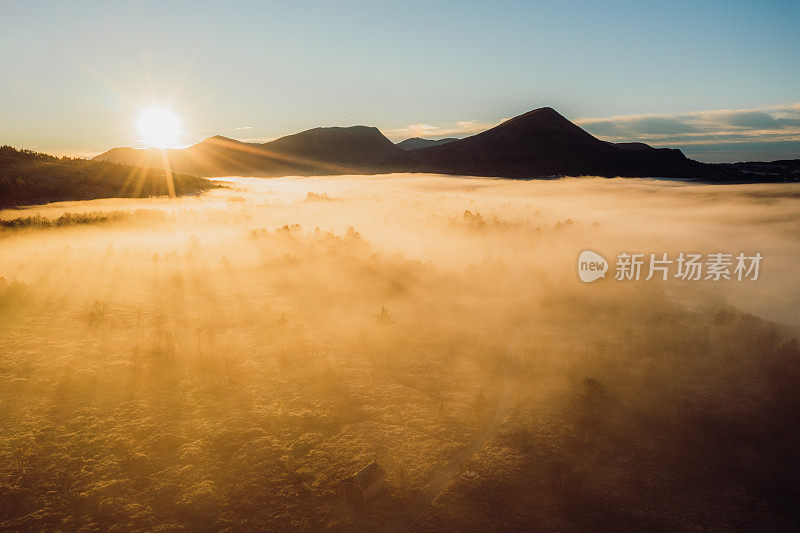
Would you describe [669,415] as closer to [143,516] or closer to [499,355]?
[499,355]

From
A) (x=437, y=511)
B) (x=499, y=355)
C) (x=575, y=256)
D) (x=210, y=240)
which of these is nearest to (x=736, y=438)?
(x=499, y=355)

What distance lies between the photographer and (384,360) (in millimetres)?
8562

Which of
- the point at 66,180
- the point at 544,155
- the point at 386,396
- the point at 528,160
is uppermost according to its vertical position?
the point at 544,155

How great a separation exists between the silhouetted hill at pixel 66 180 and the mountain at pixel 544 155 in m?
123

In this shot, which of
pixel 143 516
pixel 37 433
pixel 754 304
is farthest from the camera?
pixel 754 304

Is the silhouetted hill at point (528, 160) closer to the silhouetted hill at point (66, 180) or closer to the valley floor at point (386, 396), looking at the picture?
the silhouetted hill at point (66, 180)

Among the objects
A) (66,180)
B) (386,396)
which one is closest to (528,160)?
(66,180)

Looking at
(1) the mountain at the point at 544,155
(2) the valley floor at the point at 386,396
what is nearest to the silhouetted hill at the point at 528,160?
(1) the mountain at the point at 544,155

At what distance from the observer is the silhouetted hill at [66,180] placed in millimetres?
30203

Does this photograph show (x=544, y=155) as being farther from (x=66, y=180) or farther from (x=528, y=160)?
(x=66, y=180)

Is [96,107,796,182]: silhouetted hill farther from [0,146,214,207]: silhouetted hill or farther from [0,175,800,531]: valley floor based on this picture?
[0,175,800,531]: valley floor

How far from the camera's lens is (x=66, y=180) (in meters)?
34.5

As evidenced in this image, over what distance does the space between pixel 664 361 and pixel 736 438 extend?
2603 mm

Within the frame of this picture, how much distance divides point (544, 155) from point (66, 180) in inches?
6018
